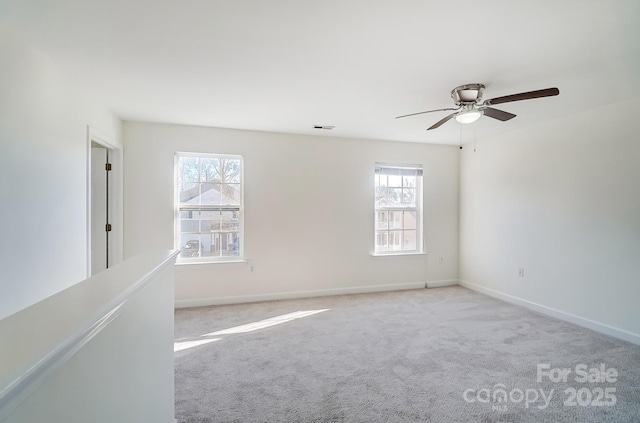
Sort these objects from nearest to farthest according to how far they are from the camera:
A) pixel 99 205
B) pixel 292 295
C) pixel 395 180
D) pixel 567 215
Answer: pixel 567 215 < pixel 99 205 < pixel 292 295 < pixel 395 180

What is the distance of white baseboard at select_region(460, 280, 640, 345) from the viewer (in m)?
3.06

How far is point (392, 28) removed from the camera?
6.16 feet

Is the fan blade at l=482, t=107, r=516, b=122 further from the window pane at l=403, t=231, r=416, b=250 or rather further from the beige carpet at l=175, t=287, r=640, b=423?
the window pane at l=403, t=231, r=416, b=250

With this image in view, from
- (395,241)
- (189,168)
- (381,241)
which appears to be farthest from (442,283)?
(189,168)

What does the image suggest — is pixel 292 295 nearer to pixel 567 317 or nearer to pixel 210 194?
pixel 210 194

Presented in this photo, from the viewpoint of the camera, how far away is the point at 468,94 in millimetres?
2678

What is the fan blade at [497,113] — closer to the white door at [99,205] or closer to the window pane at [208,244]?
the window pane at [208,244]

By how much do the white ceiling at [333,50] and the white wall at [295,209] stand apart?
889 mm

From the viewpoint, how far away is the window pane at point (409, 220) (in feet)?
16.9

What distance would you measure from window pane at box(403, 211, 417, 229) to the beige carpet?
5.27ft

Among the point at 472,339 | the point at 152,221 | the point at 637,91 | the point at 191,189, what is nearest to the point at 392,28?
the point at 637,91

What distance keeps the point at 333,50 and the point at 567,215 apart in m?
3.38

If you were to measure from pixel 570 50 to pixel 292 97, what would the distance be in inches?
86.0

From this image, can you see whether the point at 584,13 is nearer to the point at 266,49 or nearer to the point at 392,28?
the point at 392,28
